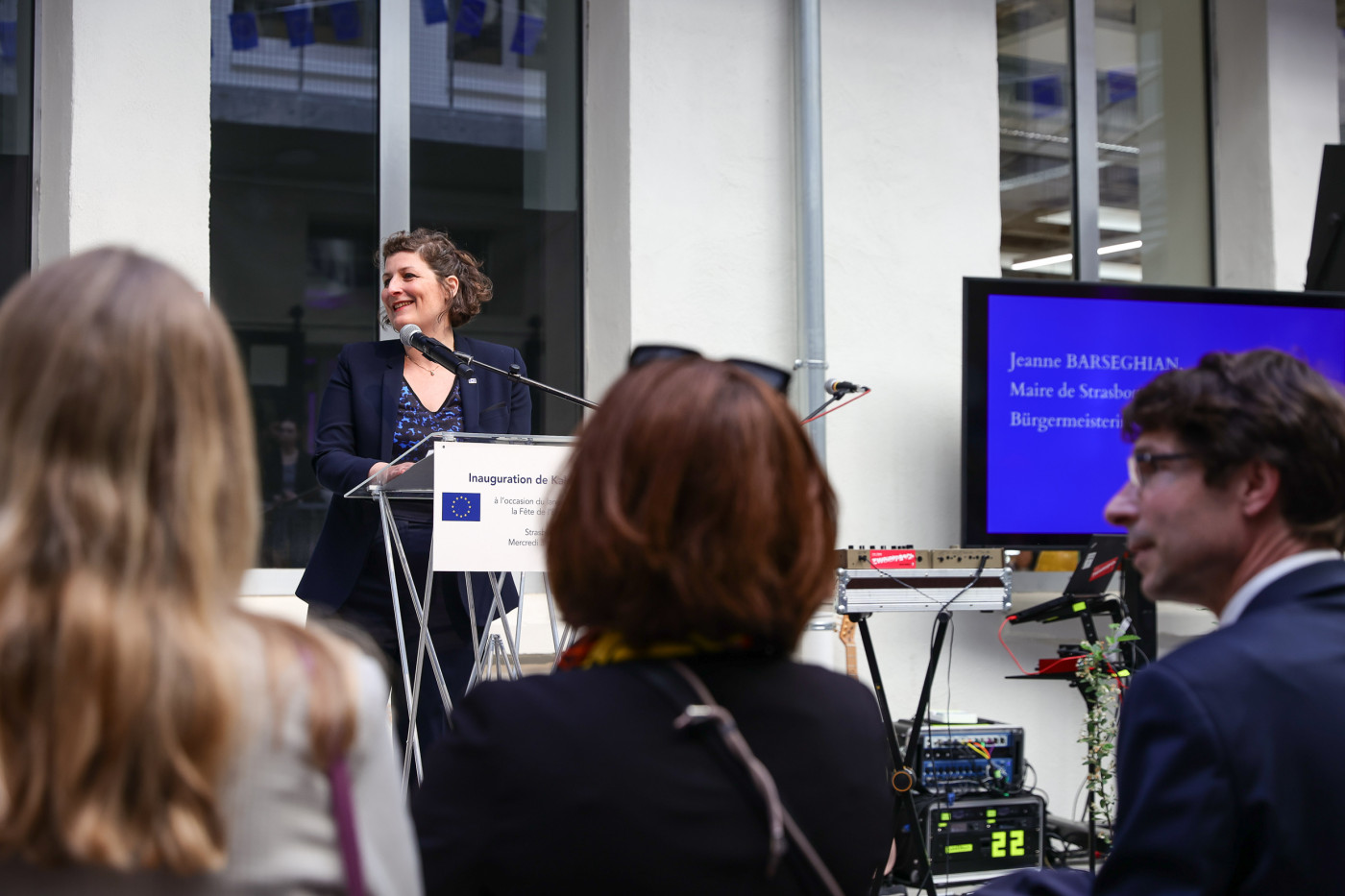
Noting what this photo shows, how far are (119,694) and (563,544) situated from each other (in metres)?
0.40

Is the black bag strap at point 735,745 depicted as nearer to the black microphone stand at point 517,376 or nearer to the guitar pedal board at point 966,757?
the black microphone stand at point 517,376

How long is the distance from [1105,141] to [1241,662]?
15.5 ft

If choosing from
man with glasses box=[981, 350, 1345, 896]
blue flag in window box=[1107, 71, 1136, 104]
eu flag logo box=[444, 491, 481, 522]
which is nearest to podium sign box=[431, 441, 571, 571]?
eu flag logo box=[444, 491, 481, 522]

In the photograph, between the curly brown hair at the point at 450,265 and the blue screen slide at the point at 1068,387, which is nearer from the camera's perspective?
the curly brown hair at the point at 450,265

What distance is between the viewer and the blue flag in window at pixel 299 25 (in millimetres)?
4383

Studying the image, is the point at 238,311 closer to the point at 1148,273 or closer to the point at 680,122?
the point at 680,122

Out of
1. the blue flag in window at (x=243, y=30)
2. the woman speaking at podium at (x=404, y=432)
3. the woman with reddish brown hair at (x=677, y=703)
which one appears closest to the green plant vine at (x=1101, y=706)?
the woman speaking at podium at (x=404, y=432)

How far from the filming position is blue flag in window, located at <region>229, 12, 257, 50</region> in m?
4.32

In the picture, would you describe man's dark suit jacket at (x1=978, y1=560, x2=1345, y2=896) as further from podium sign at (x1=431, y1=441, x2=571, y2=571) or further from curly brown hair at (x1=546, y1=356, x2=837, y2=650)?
podium sign at (x1=431, y1=441, x2=571, y2=571)

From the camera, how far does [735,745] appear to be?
37.3 inches

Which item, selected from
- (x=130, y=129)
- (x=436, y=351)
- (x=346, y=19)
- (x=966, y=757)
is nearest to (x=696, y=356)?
(x=436, y=351)

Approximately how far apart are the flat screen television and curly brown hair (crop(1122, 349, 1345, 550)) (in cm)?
292

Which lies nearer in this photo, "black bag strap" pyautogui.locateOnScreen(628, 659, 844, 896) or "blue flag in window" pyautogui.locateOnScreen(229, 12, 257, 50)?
"black bag strap" pyautogui.locateOnScreen(628, 659, 844, 896)

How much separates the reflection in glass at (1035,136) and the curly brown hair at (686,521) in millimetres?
4365
